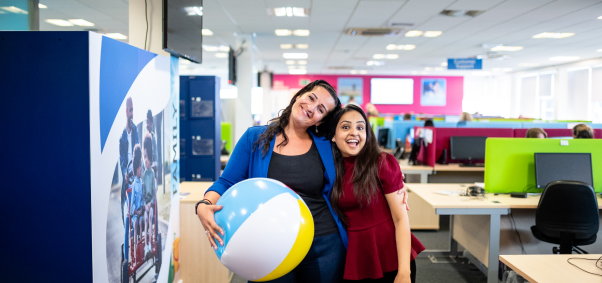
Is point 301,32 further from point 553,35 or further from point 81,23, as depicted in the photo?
point 553,35

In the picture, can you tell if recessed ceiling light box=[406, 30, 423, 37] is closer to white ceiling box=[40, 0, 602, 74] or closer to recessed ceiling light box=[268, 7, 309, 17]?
white ceiling box=[40, 0, 602, 74]

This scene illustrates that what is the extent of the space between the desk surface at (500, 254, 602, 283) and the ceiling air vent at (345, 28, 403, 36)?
5.89 metres

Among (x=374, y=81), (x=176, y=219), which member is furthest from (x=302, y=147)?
(x=374, y=81)

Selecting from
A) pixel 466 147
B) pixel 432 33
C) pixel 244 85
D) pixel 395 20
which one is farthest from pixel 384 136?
pixel 244 85

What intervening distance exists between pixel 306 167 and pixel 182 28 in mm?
1212

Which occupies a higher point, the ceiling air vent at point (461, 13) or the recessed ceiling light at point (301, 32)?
the recessed ceiling light at point (301, 32)

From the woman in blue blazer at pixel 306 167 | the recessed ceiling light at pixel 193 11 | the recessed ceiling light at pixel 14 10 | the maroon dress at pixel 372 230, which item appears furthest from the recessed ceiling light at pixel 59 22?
the maroon dress at pixel 372 230

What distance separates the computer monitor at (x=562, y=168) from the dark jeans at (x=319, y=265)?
2.54 m

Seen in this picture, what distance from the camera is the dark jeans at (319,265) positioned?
1.39 m

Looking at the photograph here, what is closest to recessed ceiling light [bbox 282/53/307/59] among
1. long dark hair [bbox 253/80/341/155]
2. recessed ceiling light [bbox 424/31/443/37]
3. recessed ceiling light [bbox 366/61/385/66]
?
recessed ceiling light [bbox 366/61/385/66]

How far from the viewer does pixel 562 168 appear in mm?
3168

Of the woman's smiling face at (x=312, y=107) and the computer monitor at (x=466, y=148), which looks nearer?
the woman's smiling face at (x=312, y=107)

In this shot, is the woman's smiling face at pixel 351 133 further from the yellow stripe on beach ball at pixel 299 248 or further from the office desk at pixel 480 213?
the office desk at pixel 480 213

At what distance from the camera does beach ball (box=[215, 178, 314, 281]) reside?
1.15 meters
